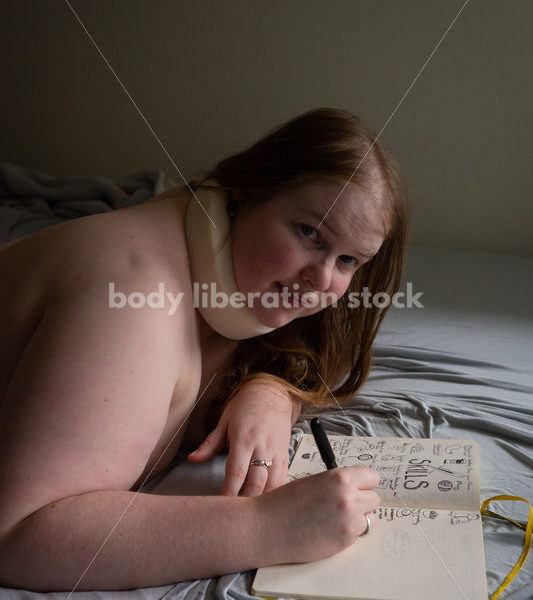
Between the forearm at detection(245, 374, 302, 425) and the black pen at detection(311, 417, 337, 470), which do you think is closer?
the black pen at detection(311, 417, 337, 470)

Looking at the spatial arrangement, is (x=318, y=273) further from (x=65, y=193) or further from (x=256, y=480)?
(x=65, y=193)

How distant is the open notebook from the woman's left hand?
45 mm

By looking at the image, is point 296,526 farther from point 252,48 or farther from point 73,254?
point 252,48

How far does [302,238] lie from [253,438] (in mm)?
251

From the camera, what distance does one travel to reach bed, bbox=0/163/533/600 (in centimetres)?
82

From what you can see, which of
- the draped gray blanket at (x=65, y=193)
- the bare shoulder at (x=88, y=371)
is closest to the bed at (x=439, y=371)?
the draped gray blanket at (x=65, y=193)

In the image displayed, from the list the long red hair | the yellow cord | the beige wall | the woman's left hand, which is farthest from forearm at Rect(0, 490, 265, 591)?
the beige wall

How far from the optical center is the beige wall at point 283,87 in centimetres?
190

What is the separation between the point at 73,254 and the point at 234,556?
355 mm

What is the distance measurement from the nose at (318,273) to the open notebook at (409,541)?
23cm

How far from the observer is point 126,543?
72cm

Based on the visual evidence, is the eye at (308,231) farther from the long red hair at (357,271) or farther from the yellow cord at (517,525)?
the yellow cord at (517,525)

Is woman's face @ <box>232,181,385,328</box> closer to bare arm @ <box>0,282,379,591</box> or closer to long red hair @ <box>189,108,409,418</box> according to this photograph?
long red hair @ <box>189,108,409,418</box>


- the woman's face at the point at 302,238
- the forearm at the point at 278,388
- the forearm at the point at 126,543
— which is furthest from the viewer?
the forearm at the point at 278,388
